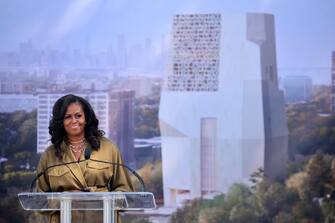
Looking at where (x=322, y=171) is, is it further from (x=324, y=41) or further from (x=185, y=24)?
(x=185, y=24)

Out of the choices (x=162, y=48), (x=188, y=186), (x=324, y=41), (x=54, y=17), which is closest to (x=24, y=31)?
(x=54, y=17)

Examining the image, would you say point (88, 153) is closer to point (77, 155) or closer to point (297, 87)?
point (77, 155)

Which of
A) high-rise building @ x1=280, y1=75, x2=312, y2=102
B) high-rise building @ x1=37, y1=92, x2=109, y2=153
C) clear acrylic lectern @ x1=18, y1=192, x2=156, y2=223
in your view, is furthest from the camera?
high-rise building @ x1=280, y1=75, x2=312, y2=102

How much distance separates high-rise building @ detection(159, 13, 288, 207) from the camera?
5.22 metres

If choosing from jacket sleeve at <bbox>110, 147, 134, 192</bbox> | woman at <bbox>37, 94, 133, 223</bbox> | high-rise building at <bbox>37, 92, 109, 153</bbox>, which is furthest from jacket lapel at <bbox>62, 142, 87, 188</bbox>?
high-rise building at <bbox>37, 92, 109, 153</bbox>

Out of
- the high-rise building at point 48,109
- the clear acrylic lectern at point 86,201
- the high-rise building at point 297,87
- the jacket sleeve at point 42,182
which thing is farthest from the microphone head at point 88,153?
the high-rise building at point 297,87

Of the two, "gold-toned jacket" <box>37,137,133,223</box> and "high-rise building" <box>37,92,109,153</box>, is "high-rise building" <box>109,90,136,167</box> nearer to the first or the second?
"high-rise building" <box>37,92,109,153</box>

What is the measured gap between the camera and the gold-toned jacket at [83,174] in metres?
2.56

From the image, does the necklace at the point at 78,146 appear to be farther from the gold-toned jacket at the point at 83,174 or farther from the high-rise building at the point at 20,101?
the high-rise building at the point at 20,101

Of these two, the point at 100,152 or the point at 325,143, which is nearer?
the point at 100,152

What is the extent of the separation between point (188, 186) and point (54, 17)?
49.9 inches

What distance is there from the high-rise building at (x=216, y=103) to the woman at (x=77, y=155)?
259 cm

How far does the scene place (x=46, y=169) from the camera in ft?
8.45

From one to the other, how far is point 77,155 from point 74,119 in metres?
0.10
